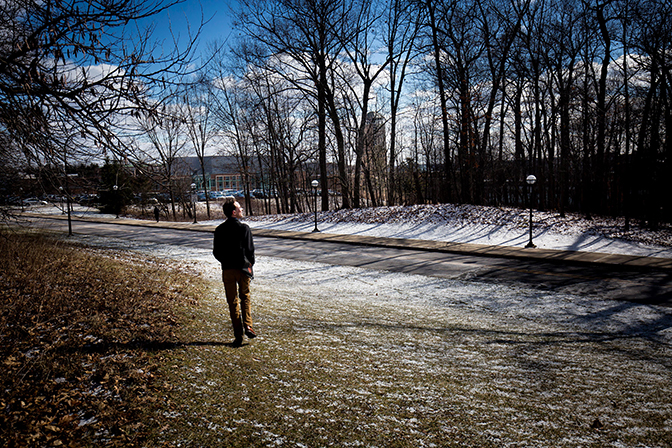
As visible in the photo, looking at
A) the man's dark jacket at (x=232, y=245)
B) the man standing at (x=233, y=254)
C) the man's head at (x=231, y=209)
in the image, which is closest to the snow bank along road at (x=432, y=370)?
the man standing at (x=233, y=254)

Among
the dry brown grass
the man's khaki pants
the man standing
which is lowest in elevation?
the dry brown grass

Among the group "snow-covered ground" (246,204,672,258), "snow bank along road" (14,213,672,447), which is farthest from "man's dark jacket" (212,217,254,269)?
"snow-covered ground" (246,204,672,258)

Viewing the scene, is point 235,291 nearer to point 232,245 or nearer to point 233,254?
point 233,254

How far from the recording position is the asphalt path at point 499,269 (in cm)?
980

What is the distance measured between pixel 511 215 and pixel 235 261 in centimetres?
1971

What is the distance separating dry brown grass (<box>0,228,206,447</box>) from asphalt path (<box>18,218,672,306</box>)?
7287 millimetres

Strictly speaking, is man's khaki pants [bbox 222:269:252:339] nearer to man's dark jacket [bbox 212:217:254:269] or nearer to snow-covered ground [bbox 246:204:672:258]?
man's dark jacket [bbox 212:217:254:269]

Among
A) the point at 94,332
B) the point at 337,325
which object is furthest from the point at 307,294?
the point at 94,332

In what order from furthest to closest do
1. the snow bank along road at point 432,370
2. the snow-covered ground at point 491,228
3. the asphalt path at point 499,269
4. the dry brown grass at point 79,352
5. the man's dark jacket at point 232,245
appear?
the snow-covered ground at point 491,228 → the asphalt path at point 499,269 → the man's dark jacket at point 232,245 → the snow bank along road at point 432,370 → the dry brown grass at point 79,352

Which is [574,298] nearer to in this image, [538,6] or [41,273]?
[41,273]

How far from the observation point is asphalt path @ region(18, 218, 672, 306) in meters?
9.80

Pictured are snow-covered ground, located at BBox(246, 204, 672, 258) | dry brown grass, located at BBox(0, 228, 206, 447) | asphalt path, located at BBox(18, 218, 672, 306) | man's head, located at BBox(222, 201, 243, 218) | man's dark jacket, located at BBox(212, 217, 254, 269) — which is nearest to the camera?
dry brown grass, located at BBox(0, 228, 206, 447)

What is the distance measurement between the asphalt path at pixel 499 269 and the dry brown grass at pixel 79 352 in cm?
729

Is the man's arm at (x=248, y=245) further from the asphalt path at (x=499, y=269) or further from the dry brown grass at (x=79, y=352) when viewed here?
the asphalt path at (x=499, y=269)
